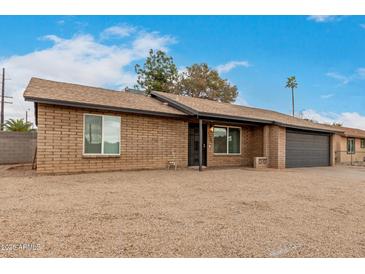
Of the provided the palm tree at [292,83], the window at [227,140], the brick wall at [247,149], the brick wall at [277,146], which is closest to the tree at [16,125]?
the window at [227,140]

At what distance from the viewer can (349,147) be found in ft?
74.4

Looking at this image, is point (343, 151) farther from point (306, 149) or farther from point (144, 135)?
point (144, 135)

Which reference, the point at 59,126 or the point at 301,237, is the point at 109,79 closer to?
the point at 59,126

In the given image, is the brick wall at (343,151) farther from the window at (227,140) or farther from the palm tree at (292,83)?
the palm tree at (292,83)

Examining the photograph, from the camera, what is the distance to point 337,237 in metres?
3.18

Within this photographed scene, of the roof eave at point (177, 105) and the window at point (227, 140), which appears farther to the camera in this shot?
the window at point (227, 140)

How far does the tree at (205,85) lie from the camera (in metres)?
29.0

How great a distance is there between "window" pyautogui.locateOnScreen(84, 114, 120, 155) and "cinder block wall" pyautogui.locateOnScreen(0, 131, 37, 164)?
285 inches

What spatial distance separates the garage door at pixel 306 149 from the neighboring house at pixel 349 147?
18.8 feet

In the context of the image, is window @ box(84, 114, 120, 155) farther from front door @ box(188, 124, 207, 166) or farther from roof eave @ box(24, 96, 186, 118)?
front door @ box(188, 124, 207, 166)

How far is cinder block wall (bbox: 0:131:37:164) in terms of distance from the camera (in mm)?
13484

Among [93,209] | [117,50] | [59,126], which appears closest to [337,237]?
[93,209]

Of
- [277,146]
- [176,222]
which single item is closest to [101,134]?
[176,222]

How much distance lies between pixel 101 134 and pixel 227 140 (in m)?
6.64
